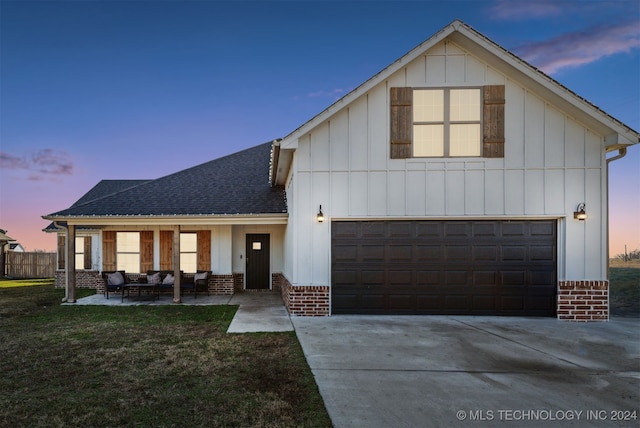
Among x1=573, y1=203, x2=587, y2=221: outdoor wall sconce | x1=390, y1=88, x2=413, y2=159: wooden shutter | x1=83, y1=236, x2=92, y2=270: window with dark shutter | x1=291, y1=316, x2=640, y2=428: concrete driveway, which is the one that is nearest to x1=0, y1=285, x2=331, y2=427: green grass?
x1=291, y1=316, x2=640, y2=428: concrete driveway

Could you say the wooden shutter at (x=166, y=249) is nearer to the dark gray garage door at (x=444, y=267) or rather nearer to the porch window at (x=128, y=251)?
the porch window at (x=128, y=251)

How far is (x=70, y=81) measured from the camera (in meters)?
15.3

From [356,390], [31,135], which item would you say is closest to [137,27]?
[31,135]

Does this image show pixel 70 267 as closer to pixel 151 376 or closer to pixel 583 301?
pixel 151 376

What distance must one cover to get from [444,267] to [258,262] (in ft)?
24.3

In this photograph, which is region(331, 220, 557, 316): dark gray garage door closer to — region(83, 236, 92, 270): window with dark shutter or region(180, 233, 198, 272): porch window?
region(180, 233, 198, 272): porch window

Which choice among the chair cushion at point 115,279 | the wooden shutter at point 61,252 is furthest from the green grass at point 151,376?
the wooden shutter at point 61,252

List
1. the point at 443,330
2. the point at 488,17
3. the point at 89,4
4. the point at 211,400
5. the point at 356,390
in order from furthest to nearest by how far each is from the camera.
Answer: the point at 488,17 → the point at 89,4 → the point at 443,330 → the point at 356,390 → the point at 211,400

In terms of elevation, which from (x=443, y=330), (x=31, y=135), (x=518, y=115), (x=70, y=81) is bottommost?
(x=443, y=330)

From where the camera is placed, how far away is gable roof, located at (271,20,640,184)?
25.5 feet

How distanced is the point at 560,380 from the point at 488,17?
44.2ft

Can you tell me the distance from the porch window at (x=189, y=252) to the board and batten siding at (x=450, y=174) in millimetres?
5670

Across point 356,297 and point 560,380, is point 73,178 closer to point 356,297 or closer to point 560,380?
point 356,297

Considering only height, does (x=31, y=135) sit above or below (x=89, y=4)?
below
